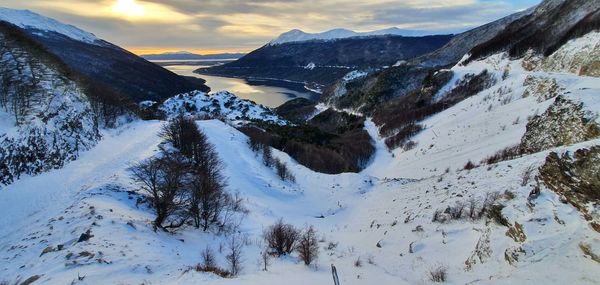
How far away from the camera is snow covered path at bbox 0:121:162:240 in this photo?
70.9ft

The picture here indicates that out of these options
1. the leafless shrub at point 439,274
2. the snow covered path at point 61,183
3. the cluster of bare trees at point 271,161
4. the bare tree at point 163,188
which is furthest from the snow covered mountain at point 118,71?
the leafless shrub at point 439,274

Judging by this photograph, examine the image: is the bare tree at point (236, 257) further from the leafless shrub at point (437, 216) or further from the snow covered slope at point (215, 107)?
the snow covered slope at point (215, 107)

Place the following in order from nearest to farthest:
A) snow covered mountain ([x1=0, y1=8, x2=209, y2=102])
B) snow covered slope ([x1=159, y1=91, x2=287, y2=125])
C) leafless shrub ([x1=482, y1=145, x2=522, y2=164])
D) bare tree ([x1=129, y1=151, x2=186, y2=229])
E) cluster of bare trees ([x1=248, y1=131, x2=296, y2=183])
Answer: bare tree ([x1=129, y1=151, x2=186, y2=229]) → leafless shrub ([x1=482, y1=145, x2=522, y2=164]) → cluster of bare trees ([x1=248, y1=131, x2=296, y2=183]) → snow covered slope ([x1=159, y1=91, x2=287, y2=125]) → snow covered mountain ([x1=0, y1=8, x2=209, y2=102])

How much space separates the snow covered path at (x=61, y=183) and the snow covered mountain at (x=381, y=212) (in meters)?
0.13

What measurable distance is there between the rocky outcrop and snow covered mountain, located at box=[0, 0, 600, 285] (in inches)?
3.3

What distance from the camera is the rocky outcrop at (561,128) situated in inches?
727

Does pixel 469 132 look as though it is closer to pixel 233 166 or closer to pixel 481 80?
pixel 233 166

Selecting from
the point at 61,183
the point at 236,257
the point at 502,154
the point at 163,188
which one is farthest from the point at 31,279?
the point at 502,154

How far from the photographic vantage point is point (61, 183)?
26.6m

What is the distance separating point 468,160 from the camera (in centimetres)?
3061

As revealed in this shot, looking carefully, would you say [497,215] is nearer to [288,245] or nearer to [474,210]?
[474,210]

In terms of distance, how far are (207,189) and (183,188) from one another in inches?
66.4

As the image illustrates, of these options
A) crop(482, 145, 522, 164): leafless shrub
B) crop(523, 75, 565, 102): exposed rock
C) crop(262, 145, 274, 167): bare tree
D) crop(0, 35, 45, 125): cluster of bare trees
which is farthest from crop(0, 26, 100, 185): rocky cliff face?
crop(523, 75, 565, 102): exposed rock

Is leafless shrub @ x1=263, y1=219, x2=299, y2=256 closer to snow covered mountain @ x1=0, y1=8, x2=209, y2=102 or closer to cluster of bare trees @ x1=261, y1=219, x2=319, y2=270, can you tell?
cluster of bare trees @ x1=261, y1=219, x2=319, y2=270
